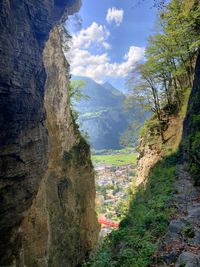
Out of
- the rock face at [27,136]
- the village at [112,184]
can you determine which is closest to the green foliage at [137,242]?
the rock face at [27,136]

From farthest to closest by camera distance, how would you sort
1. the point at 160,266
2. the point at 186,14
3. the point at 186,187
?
1. the point at 186,14
2. the point at 186,187
3. the point at 160,266

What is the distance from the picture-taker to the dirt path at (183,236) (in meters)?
5.75

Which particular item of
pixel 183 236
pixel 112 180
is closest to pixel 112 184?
pixel 112 180

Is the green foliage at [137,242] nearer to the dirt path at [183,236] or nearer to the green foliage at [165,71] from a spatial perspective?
the dirt path at [183,236]

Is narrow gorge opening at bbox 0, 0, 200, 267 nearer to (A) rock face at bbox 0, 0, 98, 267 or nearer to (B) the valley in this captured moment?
(A) rock face at bbox 0, 0, 98, 267

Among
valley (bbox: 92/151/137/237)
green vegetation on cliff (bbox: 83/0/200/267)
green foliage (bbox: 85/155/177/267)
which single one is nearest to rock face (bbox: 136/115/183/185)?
green vegetation on cliff (bbox: 83/0/200/267)

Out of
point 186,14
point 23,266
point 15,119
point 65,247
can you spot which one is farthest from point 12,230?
point 186,14

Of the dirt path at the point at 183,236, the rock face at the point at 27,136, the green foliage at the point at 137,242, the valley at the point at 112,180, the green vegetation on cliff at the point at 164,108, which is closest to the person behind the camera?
the dirt path at the point at 183,236

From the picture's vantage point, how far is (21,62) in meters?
8.81

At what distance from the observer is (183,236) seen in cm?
693

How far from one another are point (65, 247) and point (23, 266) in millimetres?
6257

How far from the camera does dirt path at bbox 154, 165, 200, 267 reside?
5746 millimetres

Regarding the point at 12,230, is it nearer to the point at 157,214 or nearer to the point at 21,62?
the point at 157,214

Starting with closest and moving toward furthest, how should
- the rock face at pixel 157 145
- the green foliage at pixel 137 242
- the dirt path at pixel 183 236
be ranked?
the dirt path at pixel 183 236 < the green foliage at pixel 137 242 < the rock face at pixel 157 145
